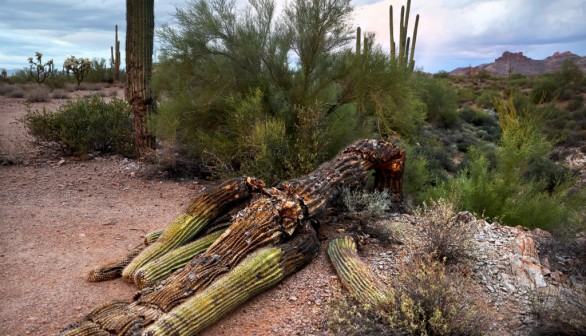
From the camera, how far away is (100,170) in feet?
33.9

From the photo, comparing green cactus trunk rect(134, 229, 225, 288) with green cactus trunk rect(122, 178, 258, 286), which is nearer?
green cactus trunk rect(134, 229, 225, 288)

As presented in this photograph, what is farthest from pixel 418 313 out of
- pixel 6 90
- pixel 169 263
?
pixel 6 90

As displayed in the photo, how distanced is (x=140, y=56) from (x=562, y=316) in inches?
374

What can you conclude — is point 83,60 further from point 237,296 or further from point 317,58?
point 237,296

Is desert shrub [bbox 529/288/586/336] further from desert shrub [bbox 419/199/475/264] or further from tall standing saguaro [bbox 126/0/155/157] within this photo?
tall standing saguaro [bbox 126/0/155/157]

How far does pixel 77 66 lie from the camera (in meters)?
28.6

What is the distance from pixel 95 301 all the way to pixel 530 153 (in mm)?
6239

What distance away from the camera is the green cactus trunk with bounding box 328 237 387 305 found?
14.0 feet

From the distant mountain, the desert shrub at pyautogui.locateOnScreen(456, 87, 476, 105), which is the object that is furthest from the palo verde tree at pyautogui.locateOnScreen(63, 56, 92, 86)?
the distant mountain

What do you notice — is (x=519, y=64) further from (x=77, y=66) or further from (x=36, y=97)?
(x=36, y=97)

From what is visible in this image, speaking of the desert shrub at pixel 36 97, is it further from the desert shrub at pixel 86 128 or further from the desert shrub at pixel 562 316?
the desert shrub at pixel 562 316

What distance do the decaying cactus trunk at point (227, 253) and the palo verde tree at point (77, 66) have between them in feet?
83.4

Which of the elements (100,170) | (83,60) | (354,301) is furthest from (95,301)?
(83,60)

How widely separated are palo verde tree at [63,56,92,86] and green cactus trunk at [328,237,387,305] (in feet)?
87.5
